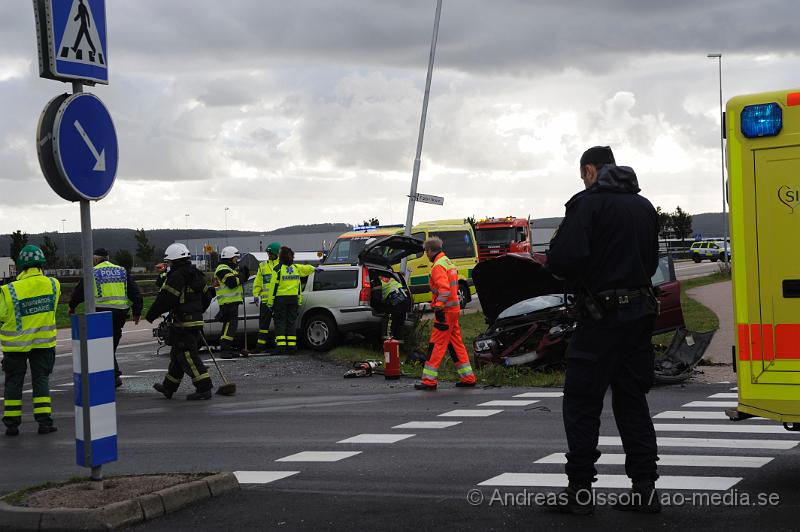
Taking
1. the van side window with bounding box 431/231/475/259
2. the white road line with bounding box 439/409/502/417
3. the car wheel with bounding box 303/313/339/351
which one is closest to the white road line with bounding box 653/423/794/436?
the white road line with bounding box 439/409/502/417

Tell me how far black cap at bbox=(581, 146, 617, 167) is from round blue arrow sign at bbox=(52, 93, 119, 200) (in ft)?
9.44

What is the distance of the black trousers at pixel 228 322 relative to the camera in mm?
19141

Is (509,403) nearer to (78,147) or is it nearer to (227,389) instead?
(227,389)

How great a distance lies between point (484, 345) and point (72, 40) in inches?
377

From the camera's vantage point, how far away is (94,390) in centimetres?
680

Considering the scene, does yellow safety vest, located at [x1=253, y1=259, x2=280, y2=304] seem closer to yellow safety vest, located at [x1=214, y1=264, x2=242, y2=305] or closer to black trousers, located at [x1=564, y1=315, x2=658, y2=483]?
yellow safety vest, located at [x1=214, y1=264, x2=242, y2=305]

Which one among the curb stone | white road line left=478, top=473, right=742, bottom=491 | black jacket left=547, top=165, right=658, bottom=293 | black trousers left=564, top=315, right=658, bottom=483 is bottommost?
white road line left=478, top=473, right=742, bottom=491

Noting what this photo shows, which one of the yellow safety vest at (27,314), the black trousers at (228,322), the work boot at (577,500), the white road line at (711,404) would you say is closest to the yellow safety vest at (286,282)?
the black trousers at (228,322)

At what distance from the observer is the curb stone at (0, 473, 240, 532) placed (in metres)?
6.33

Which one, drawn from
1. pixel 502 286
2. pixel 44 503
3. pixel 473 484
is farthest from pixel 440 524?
pixel 502 286

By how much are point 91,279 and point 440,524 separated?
2570 mm

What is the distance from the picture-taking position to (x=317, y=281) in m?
20.1

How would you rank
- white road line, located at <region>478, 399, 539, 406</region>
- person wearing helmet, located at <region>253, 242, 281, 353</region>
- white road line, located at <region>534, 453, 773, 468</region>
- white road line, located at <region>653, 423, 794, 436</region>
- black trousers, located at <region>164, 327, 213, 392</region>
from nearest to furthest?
1. white road line, located at <region>534, 453, 773, 468</region>
2. white road line, located at <region>653, 423, 794, 436</region>
3. white road line, located at <region>478, 399, 539, 406</region>
4. black trousers, located at <region>164, 327, 213, 392</region>
5. person wearing helmet, located at <region>253, 242, 281, 353</region>

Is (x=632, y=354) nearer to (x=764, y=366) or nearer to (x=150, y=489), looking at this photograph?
(x=764, y=366)
